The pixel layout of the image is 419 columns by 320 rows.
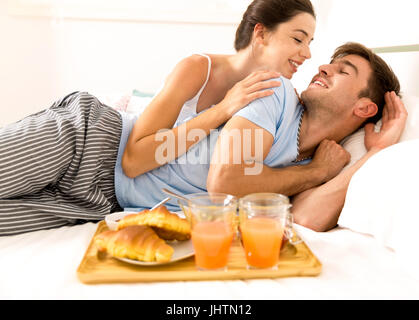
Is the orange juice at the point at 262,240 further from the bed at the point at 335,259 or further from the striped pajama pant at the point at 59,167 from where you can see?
the striped pajama pant at the point at 59,167

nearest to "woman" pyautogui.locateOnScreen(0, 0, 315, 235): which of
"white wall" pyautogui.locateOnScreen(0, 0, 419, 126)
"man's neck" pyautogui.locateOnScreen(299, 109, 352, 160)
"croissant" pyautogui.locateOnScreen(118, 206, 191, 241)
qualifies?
"man's neck" pyautogui.locateOnScreen(299, 109, 352, 160)

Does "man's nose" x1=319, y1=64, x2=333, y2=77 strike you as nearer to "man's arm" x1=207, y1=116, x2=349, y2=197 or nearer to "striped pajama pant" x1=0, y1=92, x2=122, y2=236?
"man's arm" x1=207, y1=116, x2=349, y2=197

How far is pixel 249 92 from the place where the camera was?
1.37 m

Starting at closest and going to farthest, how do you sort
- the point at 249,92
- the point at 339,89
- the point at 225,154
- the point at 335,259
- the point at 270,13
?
the point at 335,259 → the point at 225,154 → the point at 249,92 → the point at 339,89 → the point at 270,13

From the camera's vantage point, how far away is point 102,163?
4.60 feet

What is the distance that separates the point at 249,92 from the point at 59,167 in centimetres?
70

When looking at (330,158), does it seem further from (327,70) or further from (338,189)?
(327,70)

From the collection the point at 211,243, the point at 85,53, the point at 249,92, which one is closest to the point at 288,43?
the point at 249,92

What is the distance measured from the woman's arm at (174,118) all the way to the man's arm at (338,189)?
0.38 meters

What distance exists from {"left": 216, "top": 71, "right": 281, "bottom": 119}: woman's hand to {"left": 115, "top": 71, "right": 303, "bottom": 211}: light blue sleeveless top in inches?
1.6

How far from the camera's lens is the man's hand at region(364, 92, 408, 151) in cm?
136

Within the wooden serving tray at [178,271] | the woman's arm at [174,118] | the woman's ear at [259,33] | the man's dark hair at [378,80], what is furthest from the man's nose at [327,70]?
the wooden serving tray at [178,271]

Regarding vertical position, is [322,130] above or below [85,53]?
below
